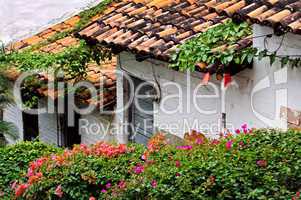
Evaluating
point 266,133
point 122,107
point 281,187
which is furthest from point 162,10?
point 281,187

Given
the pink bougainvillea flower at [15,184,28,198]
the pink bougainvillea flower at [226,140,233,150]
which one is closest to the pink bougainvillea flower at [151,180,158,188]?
the pink bougainvillea flower at [226,140,233,150]

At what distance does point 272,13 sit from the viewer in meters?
6.89

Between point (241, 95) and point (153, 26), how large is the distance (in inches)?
79.5

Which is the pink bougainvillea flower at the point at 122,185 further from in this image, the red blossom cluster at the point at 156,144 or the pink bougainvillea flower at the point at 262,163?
the pink bougainvillea flower at the point at 262,163

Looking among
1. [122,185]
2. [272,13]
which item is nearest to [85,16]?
[272,13]

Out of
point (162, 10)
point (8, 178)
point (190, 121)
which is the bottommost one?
point (8, 178)

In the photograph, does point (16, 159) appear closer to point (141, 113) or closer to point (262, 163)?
point (141, 113)

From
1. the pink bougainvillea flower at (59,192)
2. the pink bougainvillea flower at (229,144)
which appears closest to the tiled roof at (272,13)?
the pink bougainvillea flower at (229,144)

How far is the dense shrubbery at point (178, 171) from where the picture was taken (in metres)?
5.40

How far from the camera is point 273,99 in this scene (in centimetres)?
723

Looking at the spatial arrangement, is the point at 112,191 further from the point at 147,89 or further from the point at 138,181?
the point at 147,89

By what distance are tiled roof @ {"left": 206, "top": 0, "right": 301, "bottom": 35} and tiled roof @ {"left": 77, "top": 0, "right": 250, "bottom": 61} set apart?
0.97 metres

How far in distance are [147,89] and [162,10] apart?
1.19 meters

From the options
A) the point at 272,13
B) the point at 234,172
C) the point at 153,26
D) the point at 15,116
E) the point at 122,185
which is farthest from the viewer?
the point at 15,116
